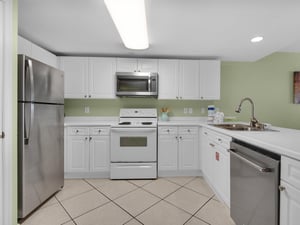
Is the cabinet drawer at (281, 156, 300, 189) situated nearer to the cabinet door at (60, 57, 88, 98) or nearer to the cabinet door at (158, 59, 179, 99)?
the cabinet door at (158, 59, 179, 99)

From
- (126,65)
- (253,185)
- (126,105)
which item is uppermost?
(126,65)

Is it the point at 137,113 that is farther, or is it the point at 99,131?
the point at 137,113

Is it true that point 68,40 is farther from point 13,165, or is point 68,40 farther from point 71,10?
point 13,165

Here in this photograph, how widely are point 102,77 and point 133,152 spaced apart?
4.71ft

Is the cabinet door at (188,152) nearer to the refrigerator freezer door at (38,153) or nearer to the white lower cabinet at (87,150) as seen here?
the white lower cabinet at (87,150)

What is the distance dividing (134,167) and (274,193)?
Answer: 1931 millimetres

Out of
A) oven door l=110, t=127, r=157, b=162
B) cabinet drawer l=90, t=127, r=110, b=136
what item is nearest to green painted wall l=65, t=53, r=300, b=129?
oven door l=110, t=127, r=157, b=162

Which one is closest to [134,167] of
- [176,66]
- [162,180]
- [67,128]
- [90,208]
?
[162,180]

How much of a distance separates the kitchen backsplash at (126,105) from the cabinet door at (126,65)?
59 cm

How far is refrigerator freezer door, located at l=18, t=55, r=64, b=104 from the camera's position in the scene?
1626 millimetres

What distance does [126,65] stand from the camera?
296 centimetres

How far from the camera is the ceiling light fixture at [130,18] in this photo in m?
1.42

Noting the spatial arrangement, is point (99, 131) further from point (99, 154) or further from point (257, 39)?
point (257, 39)

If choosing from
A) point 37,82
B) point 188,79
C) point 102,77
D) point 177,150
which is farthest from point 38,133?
point 188,79
